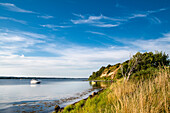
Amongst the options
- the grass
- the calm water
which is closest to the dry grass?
the grass

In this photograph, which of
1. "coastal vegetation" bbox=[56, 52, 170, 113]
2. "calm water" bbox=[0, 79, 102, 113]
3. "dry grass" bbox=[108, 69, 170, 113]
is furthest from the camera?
"calm water" bbox=[0, 79, 102, 113]

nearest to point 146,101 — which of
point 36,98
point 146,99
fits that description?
point 146,99

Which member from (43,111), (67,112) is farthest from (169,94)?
(43,111)

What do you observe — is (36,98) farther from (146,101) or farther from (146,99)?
(146,101)

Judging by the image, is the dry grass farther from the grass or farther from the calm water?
the calm water

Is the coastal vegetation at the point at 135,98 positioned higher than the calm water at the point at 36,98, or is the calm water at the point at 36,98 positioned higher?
the coastal vegetation at the point at 135,98

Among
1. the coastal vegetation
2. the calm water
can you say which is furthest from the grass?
the calm water

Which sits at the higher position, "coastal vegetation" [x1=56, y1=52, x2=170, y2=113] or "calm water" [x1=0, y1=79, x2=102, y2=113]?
"coastal vegetation" [x1=56, y1=52, x2=170, y2=113]

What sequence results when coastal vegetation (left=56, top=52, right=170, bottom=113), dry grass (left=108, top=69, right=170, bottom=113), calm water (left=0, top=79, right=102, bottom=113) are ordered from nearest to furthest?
dry grass (left=108, top=69, right=170, bottom=113) < coastal vegetation (left=56, top=52, right=170, bottom=113) < calm water (left=0, top=79, right=102, bottom=113)

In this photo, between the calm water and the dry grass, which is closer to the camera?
the dry grass

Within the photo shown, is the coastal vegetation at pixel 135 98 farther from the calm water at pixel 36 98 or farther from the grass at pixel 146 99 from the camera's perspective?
the calm water at pixel 36 98

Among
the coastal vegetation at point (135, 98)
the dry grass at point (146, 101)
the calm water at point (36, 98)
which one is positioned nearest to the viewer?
the dry grass at point (146, 101)

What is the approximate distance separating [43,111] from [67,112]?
4.59m

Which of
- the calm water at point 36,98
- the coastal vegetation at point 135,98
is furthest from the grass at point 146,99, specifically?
the calm water at point 36,98
